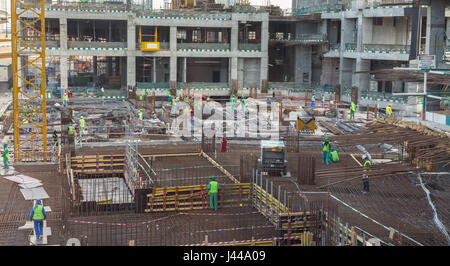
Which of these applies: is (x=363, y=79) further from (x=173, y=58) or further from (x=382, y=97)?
(x=173, y=58)

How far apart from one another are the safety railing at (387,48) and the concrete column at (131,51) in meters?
26.4

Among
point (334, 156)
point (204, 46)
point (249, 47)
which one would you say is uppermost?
point (249, 47)

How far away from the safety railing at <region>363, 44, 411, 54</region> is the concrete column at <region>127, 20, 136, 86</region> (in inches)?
1040

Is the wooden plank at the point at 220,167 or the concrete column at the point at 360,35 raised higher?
the concrete column at the point at 360,35

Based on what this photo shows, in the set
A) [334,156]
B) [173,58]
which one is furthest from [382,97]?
[334,156]

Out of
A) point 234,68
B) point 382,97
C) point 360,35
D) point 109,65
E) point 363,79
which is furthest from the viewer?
point 109,65

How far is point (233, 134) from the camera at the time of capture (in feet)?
140

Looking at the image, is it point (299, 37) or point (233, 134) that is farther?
point (299, 37)

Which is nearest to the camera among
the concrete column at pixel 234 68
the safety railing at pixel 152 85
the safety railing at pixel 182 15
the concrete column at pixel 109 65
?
the safety railing at pixel 152 85

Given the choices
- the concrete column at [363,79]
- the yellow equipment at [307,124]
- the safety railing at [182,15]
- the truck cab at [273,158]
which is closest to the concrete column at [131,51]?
the safety railing at [182,15]

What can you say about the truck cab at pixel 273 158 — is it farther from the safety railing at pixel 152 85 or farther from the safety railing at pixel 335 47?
the safety railing at pixel 335 47

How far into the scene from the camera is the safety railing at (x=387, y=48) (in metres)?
55.6

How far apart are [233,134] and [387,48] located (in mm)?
23596

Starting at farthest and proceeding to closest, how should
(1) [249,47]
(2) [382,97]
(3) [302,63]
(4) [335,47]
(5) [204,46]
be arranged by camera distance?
(3) [302,63], (1) [249,47], (5) [204,46], (4) [335,47], (2) [382,97]
